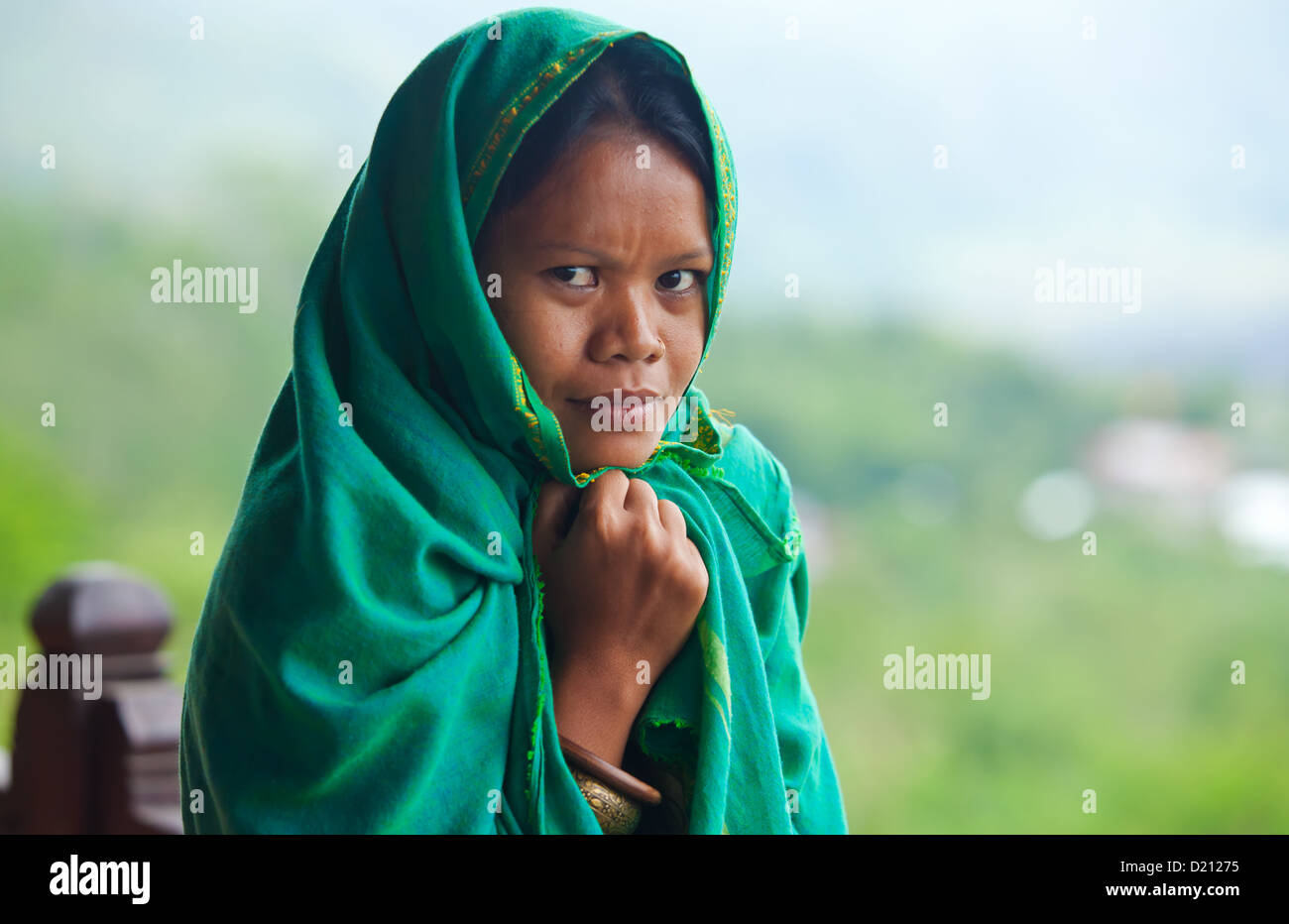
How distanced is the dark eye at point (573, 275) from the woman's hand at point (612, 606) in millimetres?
144

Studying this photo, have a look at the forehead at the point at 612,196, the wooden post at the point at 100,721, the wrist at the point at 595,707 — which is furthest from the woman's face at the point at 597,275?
the wooden post at the point at 100,721

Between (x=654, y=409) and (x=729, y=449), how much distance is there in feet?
0.53

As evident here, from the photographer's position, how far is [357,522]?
31.5 inches

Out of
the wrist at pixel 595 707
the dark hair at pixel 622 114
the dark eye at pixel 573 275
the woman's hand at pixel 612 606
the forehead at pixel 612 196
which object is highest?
the dark hair at pixel 622 114

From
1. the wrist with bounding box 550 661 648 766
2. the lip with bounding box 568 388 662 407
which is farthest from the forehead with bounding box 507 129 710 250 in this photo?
the wrist with bounding box 550 661 648 766

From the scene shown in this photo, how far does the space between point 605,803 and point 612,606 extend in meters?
0.14

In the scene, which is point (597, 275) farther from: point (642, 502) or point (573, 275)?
point (642, 502)

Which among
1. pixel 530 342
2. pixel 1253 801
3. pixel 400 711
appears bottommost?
pixel 1253 801

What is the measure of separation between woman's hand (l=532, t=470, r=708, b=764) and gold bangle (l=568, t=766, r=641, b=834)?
0.9 inches

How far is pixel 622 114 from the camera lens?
829 mm

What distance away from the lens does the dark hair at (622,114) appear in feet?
2.69

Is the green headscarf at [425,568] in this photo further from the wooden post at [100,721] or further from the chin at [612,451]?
the wooden post at [100,721]
